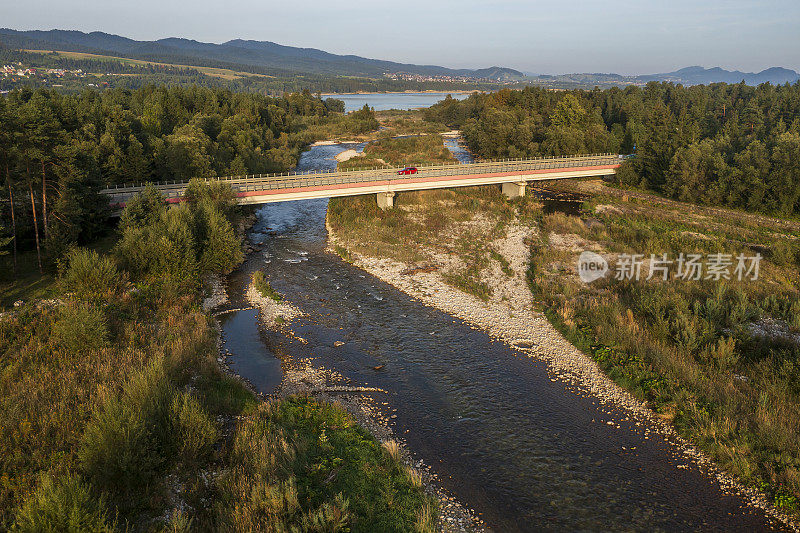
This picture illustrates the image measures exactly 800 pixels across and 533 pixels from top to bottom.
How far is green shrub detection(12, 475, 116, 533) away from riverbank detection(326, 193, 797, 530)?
24464mm

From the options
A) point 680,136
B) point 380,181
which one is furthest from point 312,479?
point 680,136

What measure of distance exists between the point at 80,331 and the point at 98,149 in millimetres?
36817

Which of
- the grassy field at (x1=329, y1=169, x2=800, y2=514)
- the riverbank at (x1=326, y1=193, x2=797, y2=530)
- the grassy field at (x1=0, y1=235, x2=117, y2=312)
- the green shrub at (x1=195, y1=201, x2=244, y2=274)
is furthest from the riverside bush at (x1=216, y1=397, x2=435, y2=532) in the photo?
the green shrub at (x1=195, y1=201, x2=244, y2=274)

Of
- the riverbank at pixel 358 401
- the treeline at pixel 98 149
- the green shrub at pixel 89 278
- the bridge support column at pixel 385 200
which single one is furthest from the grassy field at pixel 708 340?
the treeline at pixel 98 149

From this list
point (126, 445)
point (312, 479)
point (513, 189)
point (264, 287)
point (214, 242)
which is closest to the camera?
point (126, 445)

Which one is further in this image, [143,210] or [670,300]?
[143,210]

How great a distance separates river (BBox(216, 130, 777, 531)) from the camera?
63.6 feet

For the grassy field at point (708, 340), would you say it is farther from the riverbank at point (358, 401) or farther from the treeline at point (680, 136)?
the treeline at point (680, 136)

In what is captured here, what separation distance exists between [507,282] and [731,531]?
27365 millimetres

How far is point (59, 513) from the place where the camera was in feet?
40.8

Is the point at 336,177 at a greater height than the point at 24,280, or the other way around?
the point at 336,177

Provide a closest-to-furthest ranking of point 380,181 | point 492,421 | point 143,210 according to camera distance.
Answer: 1. point 492,421
2. point 143,210
3. point 380,181

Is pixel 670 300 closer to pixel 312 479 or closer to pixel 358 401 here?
pixel 358 401

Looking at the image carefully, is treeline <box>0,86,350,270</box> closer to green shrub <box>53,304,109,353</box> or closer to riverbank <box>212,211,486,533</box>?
green shrub <box>53,304,109,353</box>
